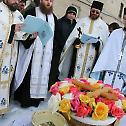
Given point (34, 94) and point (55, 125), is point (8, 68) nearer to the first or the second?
point (34, 94)

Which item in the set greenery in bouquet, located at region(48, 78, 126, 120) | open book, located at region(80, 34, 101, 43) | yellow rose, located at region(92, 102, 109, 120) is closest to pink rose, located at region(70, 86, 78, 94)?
greenery in bouquet, located at region(48, 78, 126, 120)

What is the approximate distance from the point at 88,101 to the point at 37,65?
2.58m

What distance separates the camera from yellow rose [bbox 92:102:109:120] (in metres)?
2.08

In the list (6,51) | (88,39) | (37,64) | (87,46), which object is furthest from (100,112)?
(87,46)

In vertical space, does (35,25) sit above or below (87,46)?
above

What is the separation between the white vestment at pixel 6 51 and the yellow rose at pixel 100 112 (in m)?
2.03

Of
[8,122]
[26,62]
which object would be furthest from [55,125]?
[26,62]

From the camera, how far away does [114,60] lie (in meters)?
4.43

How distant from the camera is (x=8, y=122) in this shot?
394 centimetres

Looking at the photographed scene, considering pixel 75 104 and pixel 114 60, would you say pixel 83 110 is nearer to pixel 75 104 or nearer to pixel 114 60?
pixel 75 104

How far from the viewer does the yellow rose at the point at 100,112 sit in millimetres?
2077

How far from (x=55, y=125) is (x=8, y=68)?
1898 mm

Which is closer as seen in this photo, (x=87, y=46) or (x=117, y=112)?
(x=117, y=112)

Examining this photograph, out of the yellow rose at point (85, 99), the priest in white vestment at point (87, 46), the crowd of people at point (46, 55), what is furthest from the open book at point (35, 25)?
the yellow rose at point (85, 99)
